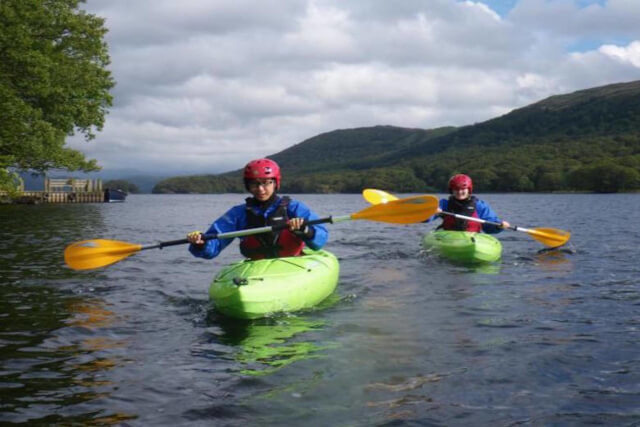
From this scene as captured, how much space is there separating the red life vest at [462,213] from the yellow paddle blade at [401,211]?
17.7 ft

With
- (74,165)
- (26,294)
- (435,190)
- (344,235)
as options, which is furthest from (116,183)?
(26,294)

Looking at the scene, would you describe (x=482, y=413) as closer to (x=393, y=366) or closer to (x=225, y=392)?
(x=393, y=366)

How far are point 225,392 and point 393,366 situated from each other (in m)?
1.83

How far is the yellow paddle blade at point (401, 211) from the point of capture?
9891 millimetres

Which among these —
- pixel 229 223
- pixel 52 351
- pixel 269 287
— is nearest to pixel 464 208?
pixel 229 223

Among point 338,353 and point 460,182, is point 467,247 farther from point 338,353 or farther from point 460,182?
point 338,353

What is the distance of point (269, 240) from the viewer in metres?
9.12

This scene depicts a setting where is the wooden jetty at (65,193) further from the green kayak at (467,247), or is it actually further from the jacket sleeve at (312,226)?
the jacket sleeve at (312,226)

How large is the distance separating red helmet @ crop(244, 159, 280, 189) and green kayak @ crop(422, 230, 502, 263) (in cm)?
662

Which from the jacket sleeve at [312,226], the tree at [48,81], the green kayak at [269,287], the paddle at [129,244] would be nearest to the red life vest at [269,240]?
the jacket sleeve at [312,226]

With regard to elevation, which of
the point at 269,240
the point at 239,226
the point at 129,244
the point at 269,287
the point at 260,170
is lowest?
the point at 269,287

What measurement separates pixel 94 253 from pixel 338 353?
5.37 metres

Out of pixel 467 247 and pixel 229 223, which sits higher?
pixel 229 223

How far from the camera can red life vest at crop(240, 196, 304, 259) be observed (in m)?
8.95
